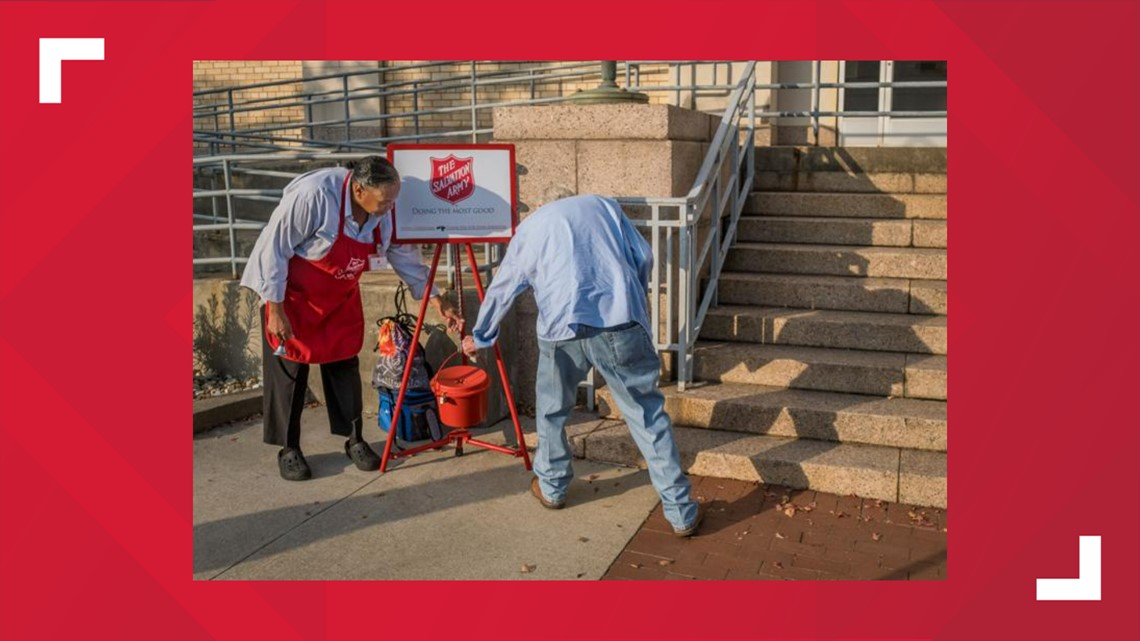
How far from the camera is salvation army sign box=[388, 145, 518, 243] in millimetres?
5336

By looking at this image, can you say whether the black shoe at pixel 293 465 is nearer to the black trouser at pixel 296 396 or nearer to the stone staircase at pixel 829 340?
the black trouser at pixel 296 396

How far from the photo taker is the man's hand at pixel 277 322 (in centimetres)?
503

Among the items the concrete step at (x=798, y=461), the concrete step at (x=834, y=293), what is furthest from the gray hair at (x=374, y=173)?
the concrete step at (x=834, y=293)

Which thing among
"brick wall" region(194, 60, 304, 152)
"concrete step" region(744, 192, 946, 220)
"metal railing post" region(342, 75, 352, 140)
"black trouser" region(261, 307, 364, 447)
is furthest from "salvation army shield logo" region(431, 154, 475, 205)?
"brick wall" region(194, 60, 304, 152)

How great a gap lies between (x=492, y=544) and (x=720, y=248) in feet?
11.1

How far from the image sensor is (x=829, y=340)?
245 inches

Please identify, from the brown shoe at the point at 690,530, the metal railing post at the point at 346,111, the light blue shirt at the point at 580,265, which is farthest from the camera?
the metal railing post at the point at 346,111

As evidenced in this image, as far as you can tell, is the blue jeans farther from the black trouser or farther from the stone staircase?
the black trouser

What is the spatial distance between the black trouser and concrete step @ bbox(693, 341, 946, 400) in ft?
7.23

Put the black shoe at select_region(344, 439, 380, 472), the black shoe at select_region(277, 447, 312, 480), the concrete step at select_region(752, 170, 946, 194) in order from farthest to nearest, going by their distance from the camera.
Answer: the concrete step at select_region(752, 170, 946, 194) → the black shoe at select_region(344, 439, 380, 472) → the black shoe at select_region(277, 447, 312, 480)

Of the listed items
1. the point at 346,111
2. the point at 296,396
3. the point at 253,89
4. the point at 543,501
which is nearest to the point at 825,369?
the point at 543,501

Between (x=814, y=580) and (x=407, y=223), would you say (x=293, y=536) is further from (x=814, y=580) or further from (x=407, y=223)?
(x=814, y=580)

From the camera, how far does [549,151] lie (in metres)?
6.24

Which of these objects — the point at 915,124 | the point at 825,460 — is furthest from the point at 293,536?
the point at 915,124
